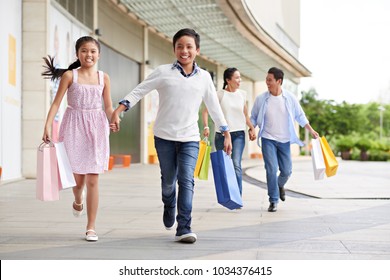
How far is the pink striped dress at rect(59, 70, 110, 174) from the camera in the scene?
5.86 meters

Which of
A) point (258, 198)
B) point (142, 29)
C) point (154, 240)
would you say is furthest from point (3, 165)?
point (142, 29)

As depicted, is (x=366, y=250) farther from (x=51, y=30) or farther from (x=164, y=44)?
(x=164, y=44)

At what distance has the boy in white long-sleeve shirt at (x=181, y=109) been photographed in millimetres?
5762

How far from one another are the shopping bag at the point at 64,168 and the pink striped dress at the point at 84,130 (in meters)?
0.07

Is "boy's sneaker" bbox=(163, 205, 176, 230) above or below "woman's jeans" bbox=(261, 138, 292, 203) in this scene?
below

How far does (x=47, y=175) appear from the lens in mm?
5758

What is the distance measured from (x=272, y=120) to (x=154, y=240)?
3232 millimetres

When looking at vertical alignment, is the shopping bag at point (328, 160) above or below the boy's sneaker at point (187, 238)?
above

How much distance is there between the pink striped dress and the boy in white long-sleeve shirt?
235mm

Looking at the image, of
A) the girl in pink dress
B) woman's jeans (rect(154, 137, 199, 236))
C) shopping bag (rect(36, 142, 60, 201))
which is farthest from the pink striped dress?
woman's jeans (rect(154, 137, 199, 236))

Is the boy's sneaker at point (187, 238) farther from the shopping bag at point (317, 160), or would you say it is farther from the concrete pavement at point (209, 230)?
the shopping bag at point (317, 160)

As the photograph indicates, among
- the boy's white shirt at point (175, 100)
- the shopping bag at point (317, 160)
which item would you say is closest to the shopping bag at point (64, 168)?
the boy's white shirt at point (175, 100)

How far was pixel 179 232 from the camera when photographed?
579cm

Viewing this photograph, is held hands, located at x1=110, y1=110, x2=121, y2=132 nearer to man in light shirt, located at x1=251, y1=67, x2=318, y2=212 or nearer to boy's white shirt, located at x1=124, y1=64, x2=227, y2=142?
boy's white shirt, located at x1=124, y1=64, x2=227, y2=142
